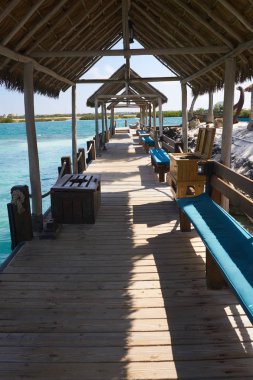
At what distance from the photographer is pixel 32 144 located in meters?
5.50

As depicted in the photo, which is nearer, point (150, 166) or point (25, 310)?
point (25, 310)

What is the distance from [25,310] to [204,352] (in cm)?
178

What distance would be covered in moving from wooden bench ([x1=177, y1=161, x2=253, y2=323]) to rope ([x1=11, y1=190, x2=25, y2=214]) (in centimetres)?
→ 238

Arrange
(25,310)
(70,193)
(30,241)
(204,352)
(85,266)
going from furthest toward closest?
(70,193) < (30,241) < (85,266) < (25,310) < (204,352)

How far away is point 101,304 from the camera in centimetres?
341

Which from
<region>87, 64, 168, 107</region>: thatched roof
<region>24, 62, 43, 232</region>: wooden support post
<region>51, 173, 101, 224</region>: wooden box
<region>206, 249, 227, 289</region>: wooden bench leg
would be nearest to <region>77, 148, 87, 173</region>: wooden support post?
<region>51, 173, 101, 224</region>: wooden box

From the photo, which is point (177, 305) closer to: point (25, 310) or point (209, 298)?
point (209, 298)

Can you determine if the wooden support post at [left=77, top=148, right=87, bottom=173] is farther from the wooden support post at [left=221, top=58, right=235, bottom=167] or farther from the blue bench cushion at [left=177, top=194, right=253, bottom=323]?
the blue bench cushion at [left=177, top=194, right=253, bottom=323]

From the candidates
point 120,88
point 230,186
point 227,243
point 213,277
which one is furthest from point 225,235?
point 120,88

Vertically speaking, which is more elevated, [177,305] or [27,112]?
[27,112]

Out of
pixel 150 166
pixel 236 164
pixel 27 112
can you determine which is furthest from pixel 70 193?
pixel 236 164

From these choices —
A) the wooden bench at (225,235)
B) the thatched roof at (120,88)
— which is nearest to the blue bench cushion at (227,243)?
the wooden bench at (225,235)

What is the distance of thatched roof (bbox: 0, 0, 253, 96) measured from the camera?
436 cm

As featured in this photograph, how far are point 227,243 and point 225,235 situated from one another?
0.21 m
